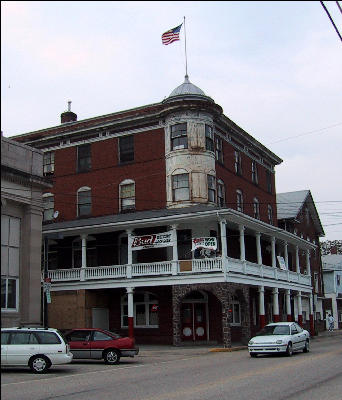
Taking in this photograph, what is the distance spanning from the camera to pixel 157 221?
32.8 metres

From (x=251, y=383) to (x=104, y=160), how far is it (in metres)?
26.7

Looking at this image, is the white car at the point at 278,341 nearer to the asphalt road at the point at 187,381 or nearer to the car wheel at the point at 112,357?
the asphalt road at the point at 187,381

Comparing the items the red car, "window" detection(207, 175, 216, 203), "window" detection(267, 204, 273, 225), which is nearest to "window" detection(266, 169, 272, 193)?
"window" detection(267, 204, 273, 225)

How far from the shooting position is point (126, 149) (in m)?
38.9

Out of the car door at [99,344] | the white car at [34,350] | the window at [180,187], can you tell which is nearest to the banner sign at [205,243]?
the window at [180,187]

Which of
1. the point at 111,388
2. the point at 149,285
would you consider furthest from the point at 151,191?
the point at 111,388

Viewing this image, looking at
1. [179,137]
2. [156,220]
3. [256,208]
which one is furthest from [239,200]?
[156,220]

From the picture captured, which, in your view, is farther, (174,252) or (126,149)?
(126,149)

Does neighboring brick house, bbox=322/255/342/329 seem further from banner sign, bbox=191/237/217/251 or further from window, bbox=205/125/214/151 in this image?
banner sign, bbox=191/237/217/251

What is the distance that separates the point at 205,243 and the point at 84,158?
13.5m

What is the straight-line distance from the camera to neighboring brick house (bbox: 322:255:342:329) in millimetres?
68250

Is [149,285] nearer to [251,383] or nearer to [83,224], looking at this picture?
[83,224]

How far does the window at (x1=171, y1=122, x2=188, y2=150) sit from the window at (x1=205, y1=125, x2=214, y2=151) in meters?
1.37

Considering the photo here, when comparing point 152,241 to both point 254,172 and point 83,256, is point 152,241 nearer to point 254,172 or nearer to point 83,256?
point 83,256
